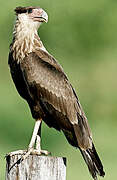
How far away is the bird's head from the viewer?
8.03 m

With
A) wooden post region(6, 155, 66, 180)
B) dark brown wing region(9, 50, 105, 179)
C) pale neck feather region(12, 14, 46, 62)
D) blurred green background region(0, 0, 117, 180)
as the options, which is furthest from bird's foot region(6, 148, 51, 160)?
blurred green background region(0, 0, 117, 180)

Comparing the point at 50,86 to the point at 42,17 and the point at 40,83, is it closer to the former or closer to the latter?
the point at 40,83

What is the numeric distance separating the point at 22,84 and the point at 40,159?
162 cm

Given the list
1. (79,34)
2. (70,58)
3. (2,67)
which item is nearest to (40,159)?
(2,67)

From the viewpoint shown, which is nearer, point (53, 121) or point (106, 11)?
point (53, 121)

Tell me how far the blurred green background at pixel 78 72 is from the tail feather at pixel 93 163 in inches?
205

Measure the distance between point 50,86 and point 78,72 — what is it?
40.3 feet

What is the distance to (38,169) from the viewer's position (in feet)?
21.2

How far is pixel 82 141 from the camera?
24.5ft

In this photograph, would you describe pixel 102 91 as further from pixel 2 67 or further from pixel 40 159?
pixel 40 159

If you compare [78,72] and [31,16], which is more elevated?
[78,72]

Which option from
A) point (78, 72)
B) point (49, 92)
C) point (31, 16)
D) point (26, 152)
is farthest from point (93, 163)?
point (78, 72)

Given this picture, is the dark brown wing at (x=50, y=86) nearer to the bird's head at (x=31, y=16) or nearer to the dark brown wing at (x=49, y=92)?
the dark brown wing at (x=49, y=92)

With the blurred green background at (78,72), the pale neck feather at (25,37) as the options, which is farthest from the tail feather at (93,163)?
the blurred green background at (78,72)
